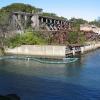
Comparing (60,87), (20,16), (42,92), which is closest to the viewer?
(42,92)

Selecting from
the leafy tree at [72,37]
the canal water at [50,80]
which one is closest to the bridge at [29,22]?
the leafy tree at [72,37]

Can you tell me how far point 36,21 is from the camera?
77.2m

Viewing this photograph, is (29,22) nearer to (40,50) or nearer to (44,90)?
(40,50)

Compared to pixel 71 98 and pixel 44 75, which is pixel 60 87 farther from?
pixel 44 75

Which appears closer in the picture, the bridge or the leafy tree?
the leafy tree

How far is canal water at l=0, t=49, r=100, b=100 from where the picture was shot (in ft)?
87.1

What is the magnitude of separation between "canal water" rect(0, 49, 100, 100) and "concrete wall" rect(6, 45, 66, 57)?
5337 mm

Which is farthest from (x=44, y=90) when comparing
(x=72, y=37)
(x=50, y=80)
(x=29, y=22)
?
(x=29, y=22)

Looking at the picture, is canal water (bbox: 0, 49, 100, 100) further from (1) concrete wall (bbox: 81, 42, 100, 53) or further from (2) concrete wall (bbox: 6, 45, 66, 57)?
(1) concrete wall (bbox: 81, 42, 100, 53)

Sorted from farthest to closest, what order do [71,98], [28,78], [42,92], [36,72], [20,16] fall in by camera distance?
[20,16] < [36,72] < [28,78] < [42,92] < [71,98]

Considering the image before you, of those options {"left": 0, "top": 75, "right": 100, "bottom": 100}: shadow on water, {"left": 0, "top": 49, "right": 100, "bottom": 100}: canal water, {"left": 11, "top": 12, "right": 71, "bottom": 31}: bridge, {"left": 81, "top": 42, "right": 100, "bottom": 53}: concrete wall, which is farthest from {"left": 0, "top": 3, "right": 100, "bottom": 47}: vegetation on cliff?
{"left": 0, "top": 75, "right": 100, "bottom": 100}: shadow on water

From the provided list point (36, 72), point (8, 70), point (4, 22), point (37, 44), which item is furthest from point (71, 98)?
point (4, 22)

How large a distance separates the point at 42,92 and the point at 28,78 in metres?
6.66

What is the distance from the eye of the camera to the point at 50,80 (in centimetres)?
3269
